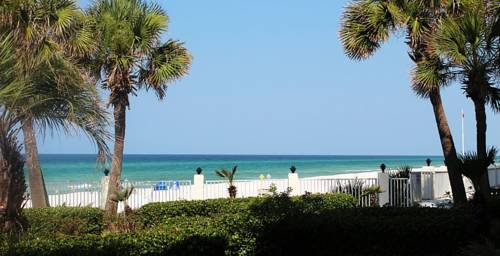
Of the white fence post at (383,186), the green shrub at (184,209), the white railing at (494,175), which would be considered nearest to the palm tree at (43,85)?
the green shrub at (184,209)

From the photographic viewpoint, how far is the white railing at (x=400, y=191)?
19.2 metres

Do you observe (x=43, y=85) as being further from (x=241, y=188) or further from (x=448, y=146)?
(x=241, y=188)

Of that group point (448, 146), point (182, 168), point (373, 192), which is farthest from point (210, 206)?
point (182, 168)

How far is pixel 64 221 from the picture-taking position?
11180 mm

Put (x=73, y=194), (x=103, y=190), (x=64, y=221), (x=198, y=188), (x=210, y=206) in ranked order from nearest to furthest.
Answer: (x=64, y=221) → (x=210, y=206) → (x=73, y=194) → (x=103, y=190) → (x=198, y=188)

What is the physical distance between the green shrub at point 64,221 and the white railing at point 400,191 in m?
9.80

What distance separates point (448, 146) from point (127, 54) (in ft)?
28.4

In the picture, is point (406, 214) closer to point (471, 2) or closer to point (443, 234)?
point (443, 234)

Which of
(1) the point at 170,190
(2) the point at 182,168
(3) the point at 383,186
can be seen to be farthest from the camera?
(2) the point at 182,168

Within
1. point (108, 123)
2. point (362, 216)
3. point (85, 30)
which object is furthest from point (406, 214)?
point (85, 30)

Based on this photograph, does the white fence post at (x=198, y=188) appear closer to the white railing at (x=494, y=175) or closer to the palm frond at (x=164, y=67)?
the palm frond at (x=164, y=67)

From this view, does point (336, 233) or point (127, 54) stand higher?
point (127, 54)

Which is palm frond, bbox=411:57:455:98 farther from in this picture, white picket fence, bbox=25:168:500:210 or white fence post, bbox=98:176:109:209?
white fence post, bbox=98:176:109:209

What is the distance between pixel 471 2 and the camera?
602 inches
